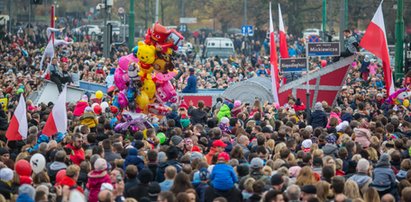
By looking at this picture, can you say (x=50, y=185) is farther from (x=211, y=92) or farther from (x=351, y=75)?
(x=351, y=75)

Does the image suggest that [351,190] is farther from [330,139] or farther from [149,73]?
[149,73]

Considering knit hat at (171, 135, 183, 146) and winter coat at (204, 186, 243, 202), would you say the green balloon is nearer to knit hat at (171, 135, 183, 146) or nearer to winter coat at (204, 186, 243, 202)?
knit hat at (171, 135, 183, 146)

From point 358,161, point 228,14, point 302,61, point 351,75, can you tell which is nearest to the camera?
point 358,161

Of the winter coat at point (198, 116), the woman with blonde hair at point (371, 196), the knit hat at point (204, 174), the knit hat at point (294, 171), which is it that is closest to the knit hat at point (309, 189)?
the woman with blonde hair at point (371, 196)

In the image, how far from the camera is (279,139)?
19.8 m

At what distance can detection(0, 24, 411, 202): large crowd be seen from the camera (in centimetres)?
1452

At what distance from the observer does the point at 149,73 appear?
24234mm

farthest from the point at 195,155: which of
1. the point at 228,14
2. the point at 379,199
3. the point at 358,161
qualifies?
the point at 228,14

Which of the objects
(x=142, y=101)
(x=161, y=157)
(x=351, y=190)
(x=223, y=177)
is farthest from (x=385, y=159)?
(x=142, y=101)

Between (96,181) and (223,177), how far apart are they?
1476mm

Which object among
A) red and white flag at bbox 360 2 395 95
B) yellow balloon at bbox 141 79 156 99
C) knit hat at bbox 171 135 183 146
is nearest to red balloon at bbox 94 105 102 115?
yellow balloon at bbox 141 79 156 99

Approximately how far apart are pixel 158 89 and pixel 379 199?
10.4m

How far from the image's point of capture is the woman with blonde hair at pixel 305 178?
49.2ft

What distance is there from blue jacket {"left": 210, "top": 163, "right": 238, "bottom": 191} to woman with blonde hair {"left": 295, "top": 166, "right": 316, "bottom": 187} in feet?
2.41
